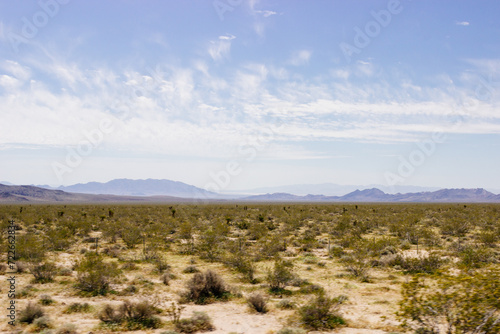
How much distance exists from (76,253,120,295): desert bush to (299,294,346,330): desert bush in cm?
801

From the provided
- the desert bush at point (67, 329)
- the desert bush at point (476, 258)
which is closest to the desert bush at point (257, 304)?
the desert bush at point (67, 329)

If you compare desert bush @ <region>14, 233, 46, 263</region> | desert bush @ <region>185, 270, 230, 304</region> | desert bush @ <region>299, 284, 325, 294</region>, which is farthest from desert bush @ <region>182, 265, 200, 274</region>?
desert bush @ <region>14, 233, 46, 263</region>

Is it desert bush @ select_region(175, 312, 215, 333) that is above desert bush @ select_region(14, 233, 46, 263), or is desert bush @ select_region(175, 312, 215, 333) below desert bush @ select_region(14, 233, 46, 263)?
below

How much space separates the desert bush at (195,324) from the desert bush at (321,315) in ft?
9.49

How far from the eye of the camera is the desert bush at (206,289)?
1192 cm

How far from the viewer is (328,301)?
9.87 meters

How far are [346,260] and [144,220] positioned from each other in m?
27.9

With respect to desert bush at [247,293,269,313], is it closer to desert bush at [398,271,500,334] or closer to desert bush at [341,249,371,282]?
desert bush at [398,271,500,334]

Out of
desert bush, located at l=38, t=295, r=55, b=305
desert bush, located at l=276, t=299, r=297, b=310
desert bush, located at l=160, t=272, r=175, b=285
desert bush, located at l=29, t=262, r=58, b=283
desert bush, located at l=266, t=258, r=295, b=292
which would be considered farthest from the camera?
desert bush, located at l=160, t=272, r=175, b=285

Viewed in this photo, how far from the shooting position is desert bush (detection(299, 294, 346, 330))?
938 centimetres

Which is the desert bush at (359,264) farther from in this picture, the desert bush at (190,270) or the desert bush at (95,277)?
the desert bush at (95,277)

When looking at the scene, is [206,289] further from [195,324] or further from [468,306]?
[468,306]

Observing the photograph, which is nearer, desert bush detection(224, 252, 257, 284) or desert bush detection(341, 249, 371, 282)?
desert bush detection(224, 252, 257, 284)

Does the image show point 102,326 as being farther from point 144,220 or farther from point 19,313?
point 144,220
